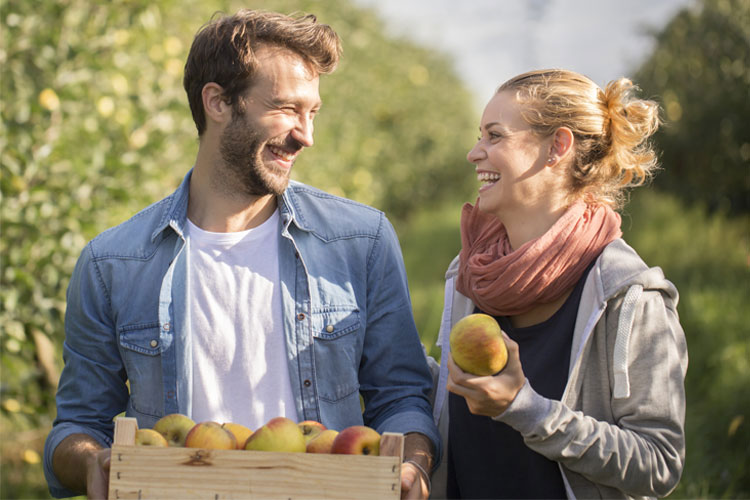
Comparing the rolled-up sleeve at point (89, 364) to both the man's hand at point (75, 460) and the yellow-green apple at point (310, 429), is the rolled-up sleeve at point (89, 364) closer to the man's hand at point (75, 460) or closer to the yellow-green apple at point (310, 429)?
the man's hand at point (75, 460)

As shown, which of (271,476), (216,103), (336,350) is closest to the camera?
(271,476)

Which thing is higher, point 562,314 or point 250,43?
point 250,43

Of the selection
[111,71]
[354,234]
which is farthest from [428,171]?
[354,234]

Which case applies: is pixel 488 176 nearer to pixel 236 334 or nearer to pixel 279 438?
pixel 236 334

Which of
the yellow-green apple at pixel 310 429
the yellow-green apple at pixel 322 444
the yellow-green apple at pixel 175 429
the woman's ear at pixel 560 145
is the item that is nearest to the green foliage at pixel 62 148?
the yellow-green apple at pixel 175 429

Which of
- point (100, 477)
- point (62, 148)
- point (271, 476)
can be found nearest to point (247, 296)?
point (100, 477)

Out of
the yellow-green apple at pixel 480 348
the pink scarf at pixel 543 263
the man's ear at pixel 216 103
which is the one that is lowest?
the yellow-green apple at pixel 480 348

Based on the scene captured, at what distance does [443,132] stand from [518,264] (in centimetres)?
1078

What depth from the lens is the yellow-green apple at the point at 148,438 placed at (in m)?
1.75

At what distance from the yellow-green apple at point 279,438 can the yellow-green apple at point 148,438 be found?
0.60 feet

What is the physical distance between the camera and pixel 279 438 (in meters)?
1.73

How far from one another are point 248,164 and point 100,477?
937 mm

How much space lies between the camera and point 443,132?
501 inches

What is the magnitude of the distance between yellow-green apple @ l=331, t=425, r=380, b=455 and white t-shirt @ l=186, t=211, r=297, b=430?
1.63 ft
